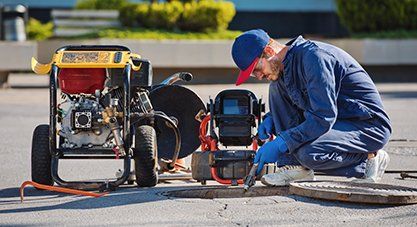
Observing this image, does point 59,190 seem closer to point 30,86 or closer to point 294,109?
point 294,109

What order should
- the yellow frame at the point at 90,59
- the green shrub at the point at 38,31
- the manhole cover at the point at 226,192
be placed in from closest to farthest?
the manhole cover at the point at 226,192
the yellow frame at the point at 90,59
the green shrub at the point at 38,31

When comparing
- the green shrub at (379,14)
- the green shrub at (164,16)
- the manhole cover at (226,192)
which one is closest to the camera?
the manhole cover at (226,192)

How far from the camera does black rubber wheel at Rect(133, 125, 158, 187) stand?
811 cm

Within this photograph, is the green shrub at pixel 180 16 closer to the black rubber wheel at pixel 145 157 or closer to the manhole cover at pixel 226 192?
the black rubber wheel at pixel 145 157

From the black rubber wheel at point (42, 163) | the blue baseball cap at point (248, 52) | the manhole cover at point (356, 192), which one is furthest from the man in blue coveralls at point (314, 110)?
the black rubber wheel at point (42, 163)

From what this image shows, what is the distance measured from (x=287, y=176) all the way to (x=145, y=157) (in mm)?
1094

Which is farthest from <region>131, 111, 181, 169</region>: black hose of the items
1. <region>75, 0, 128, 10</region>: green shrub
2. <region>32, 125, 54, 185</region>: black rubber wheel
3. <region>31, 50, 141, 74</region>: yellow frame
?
<region>75, 0, 128, 10</region>: green shrub

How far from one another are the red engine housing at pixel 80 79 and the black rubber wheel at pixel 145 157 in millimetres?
492

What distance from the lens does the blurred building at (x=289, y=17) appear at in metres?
34.1

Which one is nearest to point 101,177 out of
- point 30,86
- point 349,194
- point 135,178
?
point 135,178

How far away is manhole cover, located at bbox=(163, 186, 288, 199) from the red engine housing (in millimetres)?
1051

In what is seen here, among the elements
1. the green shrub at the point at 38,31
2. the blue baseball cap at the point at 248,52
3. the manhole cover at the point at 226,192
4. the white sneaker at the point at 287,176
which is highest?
the blue baseball cap at the point at 248,52

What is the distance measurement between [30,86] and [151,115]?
14.0m

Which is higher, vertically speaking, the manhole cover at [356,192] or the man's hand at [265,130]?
the man's hand at [265,130]
